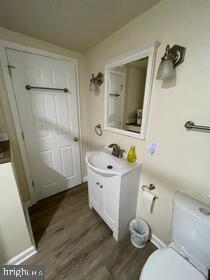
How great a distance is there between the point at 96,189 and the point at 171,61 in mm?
1436

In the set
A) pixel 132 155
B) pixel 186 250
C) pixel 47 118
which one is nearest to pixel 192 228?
pixel 186 250

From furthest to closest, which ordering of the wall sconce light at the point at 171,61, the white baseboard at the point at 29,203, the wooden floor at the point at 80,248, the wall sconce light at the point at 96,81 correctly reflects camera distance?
the white baseboard at the point at 29,203, the wall sconce light at the point at 96,81, the wooden floor at the point at 80,248, the wall sconce light at the point at 171,61

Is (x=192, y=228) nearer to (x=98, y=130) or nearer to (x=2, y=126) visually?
(x=98, y=130)

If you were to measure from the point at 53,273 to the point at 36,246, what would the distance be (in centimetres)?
34

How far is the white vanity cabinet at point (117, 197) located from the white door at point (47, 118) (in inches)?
29.5

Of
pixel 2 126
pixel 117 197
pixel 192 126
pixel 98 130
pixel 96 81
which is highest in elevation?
pixel 96 81

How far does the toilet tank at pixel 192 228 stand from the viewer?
0.77 meters

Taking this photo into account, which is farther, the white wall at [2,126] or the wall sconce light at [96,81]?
the wall sconce light at [96,81]

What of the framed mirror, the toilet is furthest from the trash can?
the framed mirror

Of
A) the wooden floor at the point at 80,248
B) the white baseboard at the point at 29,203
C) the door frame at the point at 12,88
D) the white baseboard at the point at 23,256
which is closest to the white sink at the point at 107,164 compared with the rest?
the wooden floor at the point at 80,248

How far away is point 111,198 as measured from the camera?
128cm

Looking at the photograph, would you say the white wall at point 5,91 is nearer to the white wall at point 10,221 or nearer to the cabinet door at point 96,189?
the white wall at point 10,221

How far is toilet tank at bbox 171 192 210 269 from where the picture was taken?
2.53 ft

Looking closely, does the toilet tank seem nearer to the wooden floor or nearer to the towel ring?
the wooden floor
